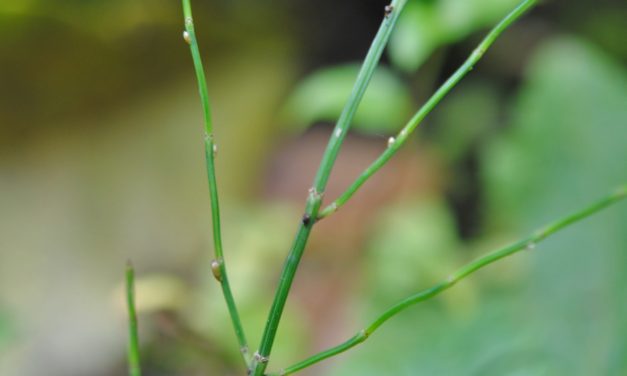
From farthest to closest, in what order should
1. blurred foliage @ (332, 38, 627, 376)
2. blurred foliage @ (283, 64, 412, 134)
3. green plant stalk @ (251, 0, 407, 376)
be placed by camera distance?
blurred foliage @ (283, 64, 412, 134)
blurred foliage @ (332, 38, 627, 376)
green plant stalk @ (251, 0, 407, 376)

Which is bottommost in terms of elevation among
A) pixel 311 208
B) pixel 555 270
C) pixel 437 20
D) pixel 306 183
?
pixel 311 208

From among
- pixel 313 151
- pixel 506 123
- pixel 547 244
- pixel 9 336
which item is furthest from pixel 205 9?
pixel 547 244

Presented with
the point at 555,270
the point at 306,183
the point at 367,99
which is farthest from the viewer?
the point at 306,183

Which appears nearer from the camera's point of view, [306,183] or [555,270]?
[555,270]

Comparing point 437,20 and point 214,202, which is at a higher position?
point 437,20

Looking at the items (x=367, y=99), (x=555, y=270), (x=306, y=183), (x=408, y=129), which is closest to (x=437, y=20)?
(x=367, y=99)

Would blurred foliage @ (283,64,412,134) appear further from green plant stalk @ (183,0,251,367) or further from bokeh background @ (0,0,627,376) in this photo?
green plant stalk @ (183,0,251,367)

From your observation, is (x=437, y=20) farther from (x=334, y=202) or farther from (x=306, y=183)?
(x=306, y=183)

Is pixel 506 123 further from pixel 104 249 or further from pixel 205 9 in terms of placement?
pixel 104 249

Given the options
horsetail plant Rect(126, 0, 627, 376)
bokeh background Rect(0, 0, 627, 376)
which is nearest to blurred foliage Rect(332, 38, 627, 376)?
bokeh background Rect(0, 0, 627, 376)
